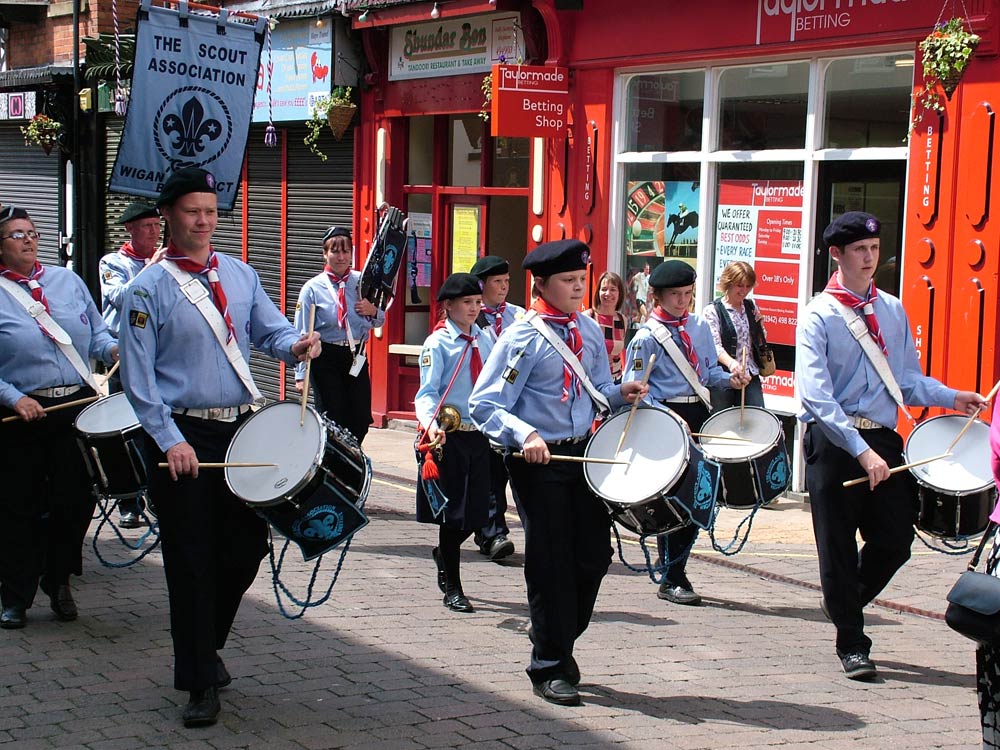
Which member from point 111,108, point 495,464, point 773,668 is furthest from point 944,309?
point 111,108

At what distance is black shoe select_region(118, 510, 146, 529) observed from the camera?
972 centimetres

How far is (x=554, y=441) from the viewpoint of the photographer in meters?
5.93

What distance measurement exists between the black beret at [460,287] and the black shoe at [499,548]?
176cm

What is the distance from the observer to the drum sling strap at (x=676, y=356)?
7684 millimetres

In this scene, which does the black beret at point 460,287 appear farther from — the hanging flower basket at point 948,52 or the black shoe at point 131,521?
the hanging flower basket at point 948,52

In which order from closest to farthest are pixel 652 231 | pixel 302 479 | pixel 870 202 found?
pixel 302 479, pixel 870 202, pixel 652 231

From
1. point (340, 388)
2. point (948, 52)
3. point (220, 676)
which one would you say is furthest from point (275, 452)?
point (948, 52)

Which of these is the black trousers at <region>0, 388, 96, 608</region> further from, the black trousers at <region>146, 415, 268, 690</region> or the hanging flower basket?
the hanging flower basket

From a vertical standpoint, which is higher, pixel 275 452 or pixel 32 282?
pixel 32 282

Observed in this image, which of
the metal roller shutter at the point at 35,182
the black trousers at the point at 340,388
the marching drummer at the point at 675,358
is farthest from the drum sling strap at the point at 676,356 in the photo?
the metal roller shutter at the point at 35,182

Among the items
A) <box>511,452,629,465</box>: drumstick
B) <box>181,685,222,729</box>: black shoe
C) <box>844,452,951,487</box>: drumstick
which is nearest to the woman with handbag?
<box>844,452,951,487</box>: drumstick

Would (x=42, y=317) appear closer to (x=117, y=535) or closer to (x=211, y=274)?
(x=117, y=535)

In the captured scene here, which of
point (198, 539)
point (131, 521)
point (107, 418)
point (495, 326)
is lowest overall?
point (131, 521)

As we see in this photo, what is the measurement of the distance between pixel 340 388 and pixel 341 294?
65cm
